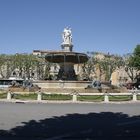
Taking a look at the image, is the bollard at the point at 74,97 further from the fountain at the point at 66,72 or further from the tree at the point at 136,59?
the tree at the point at 136,59

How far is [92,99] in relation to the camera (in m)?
31.8

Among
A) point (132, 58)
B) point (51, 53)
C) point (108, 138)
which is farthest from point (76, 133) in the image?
point (132, 58)

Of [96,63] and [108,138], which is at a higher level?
[96,63]

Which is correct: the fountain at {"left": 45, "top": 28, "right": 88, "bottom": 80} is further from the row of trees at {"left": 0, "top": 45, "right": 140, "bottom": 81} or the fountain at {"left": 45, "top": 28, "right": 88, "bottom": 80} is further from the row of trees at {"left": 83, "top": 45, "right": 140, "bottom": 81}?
the row of trees at {"left": 83, "top": 45, "right": 140, "bottom": 81}

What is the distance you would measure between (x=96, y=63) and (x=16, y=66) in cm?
1787

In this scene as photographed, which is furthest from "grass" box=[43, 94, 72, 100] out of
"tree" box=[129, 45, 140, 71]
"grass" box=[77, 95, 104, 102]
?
"tree" box=[129, 45, 140, 71]

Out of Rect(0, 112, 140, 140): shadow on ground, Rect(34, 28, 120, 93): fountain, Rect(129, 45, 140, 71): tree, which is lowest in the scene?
Rect(0, 112, 140, 140): shadow on ground

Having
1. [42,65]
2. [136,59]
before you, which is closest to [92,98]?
[136,59]

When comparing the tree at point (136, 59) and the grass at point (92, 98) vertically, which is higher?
the tree at point (136, 59)

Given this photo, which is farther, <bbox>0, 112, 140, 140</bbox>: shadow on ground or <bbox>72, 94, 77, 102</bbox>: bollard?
<bbox>72, 94, 77, 102</bbox>: bollard

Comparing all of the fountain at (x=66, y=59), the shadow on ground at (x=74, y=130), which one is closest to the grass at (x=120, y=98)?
the fountain at (x=66, y=59)

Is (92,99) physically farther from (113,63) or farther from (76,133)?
(113,63)

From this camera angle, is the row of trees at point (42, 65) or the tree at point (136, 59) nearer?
the tree at point (136, 59)

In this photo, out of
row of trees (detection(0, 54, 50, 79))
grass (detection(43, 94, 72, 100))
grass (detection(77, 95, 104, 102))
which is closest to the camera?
grass (detection(77, 95, 104, 102))
